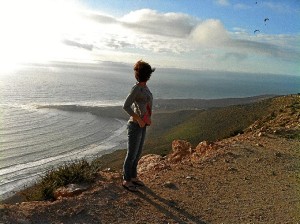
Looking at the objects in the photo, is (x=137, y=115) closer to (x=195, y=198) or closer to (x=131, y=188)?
(x=131, y=188)

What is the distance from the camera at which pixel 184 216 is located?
666 cm

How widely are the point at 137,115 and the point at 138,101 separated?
266mm

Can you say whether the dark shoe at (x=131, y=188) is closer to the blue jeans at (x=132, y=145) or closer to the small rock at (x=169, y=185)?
the blue jeans at (x=132, y=145)

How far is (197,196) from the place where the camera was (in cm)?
759

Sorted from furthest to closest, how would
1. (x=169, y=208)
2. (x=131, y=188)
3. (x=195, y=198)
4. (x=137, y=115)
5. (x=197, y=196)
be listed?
(x=197, y=196), (x=195, y=198), (x=131, y=188), (x=137, y=115), (x=169, y=208)

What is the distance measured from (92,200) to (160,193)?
4.57 feet

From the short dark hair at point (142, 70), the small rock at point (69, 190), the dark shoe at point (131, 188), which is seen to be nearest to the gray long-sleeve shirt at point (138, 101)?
the short dark hair at point (142, 70)

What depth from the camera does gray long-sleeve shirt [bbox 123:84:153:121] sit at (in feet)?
22.7

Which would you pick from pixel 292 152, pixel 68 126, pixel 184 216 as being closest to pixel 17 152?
pixel 68 126

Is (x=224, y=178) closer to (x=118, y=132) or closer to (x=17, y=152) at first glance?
(x=17, y=152)

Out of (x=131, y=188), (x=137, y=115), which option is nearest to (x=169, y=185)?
(x=131, y=188)

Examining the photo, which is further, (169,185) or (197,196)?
(169,185)

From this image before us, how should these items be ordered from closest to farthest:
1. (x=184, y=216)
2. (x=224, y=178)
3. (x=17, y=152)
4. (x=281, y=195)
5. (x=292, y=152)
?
1. (x=184, y=216)
2. (x=281, y=195)
3. (x=224, y=178)
4. (x=292, y=152)
5. (x=17, y=152)

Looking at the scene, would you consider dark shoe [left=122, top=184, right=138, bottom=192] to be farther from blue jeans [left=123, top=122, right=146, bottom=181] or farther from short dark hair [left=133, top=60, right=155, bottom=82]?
short dark hair [left=133, top=60, right=155, bottom=82]
